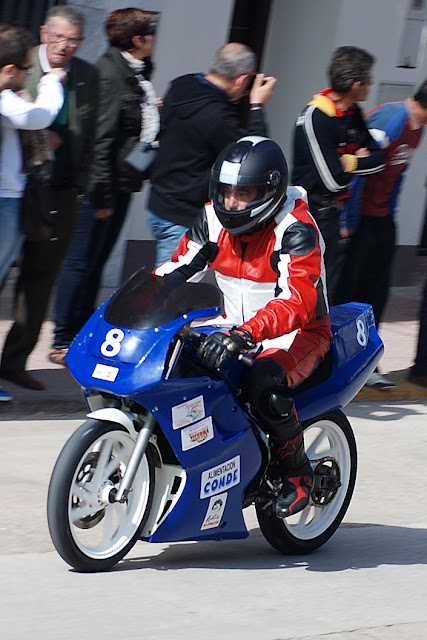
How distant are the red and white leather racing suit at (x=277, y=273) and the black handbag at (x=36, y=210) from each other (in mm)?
1983

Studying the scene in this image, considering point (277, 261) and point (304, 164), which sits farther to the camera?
point (304, 164)

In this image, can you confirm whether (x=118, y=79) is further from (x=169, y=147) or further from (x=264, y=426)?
(x=264, y=426)

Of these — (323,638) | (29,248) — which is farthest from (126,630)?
(29,248)

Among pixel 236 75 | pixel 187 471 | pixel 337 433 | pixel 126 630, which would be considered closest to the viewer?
pixel 126 630

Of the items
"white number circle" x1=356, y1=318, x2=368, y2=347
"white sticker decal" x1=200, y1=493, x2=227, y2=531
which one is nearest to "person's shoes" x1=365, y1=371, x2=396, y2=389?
"white number circle" x1=356, y1=318, x2=368, y2=347

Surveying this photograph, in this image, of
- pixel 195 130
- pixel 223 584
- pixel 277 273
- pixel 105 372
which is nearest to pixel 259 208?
pixel 277 273

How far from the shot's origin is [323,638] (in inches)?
173

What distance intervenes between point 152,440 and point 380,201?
3.71 m

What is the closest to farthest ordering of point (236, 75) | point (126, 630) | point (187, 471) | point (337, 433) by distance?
point (126, 630) → point (187, 471) → point (337, 433) → point (236, 75)

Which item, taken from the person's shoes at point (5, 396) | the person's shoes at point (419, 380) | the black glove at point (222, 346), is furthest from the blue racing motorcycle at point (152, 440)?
the person's shoes at point (419, 380)

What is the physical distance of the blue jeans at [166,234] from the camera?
7566 millimetres

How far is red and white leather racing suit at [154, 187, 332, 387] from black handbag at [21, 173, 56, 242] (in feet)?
6.51

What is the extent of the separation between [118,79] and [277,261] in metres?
2.92

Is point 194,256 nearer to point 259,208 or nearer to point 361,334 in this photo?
point 259,208
